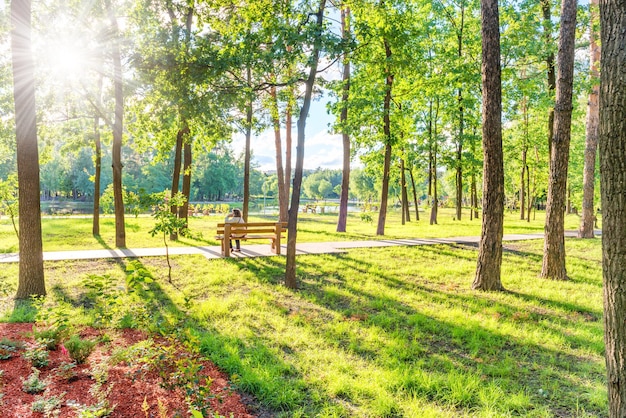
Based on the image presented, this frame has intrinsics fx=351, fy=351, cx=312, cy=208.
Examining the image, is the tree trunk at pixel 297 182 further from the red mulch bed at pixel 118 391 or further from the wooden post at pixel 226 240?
the red mulch bed at pixel 118 391

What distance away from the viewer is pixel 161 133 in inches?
394

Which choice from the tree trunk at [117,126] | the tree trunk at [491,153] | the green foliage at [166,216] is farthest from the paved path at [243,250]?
the tree trunk at [491,153]

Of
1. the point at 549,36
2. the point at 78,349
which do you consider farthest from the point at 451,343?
the point at 549,36

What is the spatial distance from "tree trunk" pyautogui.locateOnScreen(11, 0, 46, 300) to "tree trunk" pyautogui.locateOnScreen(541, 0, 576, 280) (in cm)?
1113

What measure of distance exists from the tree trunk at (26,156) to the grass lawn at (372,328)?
59 cm

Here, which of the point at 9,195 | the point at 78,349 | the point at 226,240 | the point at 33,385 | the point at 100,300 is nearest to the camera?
the point at 33,385

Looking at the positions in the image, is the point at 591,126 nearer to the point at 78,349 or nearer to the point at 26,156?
the point at 78,349

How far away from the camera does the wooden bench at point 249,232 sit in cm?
1051

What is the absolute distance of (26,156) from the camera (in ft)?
21.7

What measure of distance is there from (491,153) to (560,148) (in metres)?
→ 2.18

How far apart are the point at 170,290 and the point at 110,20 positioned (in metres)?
9.41

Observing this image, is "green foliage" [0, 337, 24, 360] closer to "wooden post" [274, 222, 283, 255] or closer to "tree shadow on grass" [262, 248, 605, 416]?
"tree shadow on grass" [262, 248, 605, 416]

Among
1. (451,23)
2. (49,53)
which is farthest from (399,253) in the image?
(451,23)

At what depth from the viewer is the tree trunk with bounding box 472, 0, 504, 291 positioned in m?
7.26
